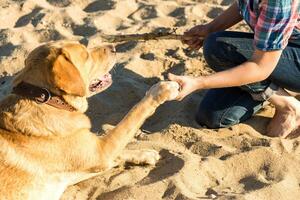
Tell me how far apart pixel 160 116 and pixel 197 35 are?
Answer: 31.5 inches

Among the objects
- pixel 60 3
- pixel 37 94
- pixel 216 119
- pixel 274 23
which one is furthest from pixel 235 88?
pixel 60 3

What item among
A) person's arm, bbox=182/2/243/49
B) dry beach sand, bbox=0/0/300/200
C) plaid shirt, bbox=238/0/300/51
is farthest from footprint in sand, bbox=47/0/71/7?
plaid shirt, bbox=238/0/300/51

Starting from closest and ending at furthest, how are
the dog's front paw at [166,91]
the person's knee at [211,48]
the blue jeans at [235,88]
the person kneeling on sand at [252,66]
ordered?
the person kneeling on sand at [252,66], the dog's front paw at [166,91], the blue jeans at [235,88], the person's knee at [211,48]

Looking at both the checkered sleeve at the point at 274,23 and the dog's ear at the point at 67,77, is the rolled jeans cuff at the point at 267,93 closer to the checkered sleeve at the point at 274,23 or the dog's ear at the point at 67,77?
the checkered sleeve at the point at 274,23

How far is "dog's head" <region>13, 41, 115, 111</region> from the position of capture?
3766 mm

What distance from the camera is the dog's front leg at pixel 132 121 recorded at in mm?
4223

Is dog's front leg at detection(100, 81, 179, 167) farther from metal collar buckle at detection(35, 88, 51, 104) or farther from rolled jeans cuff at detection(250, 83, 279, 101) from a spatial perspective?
rolled jeans cuff at detection(250, 83, 279, 101)

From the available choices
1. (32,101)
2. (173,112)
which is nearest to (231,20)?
(173,112)

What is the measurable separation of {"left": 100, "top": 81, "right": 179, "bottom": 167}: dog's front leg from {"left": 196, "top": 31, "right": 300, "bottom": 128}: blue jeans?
67cm

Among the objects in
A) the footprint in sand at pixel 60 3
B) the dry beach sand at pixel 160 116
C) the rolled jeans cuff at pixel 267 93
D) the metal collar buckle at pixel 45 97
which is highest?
the metal collar buckle at pixel 45 97

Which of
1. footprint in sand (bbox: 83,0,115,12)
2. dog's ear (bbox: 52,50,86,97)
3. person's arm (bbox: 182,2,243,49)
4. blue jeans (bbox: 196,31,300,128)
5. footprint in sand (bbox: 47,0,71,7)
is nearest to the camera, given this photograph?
dog's ear (bbox: 52,50,86,97)

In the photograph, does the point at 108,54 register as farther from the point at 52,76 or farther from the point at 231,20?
the point at 231,20

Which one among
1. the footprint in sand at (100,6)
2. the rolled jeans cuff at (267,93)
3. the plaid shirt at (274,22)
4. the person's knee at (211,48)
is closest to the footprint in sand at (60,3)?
the footprint in sand at (100,6)

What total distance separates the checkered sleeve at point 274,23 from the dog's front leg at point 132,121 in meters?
0.68
